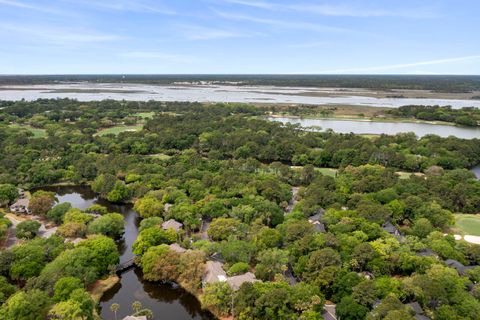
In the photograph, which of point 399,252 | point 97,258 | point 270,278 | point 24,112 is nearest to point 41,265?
point 97,258

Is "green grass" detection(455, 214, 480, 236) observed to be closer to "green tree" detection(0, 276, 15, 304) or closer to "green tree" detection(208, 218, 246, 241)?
"green tree" detection(208, 218, 246, 241)

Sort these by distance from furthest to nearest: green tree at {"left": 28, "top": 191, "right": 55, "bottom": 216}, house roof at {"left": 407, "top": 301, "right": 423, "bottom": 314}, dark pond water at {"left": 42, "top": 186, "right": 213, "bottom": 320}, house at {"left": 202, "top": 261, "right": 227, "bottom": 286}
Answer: green tree at {"left": 28, "top": 191, "right": 55, "bottom": 216}, house at {"left": 202, "top": 261, "right": 227, "bottom": 286}, dark pond water at {"left": 42, "top": 186, "right": 213, "bottom": 320}, house roof at {"left": 407, "top": 301, "right": 423, "bottom": 314}

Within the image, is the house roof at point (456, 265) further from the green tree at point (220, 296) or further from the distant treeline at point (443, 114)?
the distant treeline at point (443, 114)

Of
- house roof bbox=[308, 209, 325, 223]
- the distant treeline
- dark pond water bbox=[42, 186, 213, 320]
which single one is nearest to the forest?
house roof bbox=[308, 209, 325, 223]

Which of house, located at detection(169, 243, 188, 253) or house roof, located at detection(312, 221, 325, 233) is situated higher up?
house roof, located at detection(312, 221, 325, 233)

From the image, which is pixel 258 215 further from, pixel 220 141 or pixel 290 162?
pixel 220 141

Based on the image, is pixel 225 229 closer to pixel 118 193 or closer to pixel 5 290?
pixel 5 290

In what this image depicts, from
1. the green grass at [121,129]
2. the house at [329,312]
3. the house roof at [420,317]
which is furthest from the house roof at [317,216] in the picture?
the green grass at [121,129]
